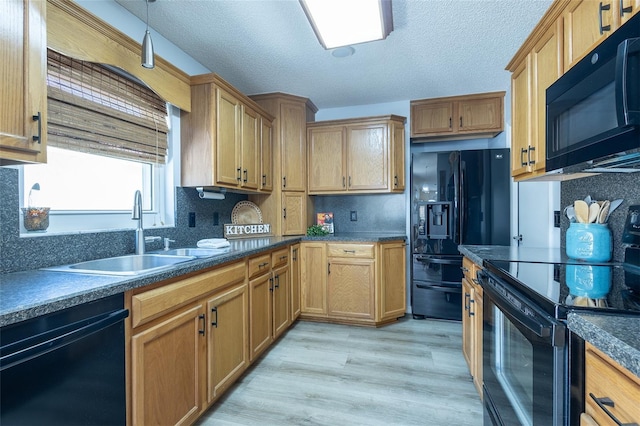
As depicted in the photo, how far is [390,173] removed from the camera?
3.18 metres

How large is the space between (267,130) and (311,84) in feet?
2.10

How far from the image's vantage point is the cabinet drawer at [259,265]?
2124 mm

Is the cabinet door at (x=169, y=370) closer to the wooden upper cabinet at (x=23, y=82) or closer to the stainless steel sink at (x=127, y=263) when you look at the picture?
the stainless steel sink at (x=127, y=263)

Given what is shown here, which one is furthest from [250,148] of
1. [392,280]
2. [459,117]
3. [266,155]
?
[459,117]

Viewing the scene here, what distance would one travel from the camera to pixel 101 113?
170 centimetres

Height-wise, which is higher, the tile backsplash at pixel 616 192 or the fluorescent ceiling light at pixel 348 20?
the fluorescent ceiling light at pixel 348 20

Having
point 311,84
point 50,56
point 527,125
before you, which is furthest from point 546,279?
point 311,84

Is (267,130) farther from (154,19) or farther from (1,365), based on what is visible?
(1,365)

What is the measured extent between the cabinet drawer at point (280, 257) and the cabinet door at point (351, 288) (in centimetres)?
49

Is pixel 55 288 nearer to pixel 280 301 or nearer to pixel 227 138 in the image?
pixel 227 138

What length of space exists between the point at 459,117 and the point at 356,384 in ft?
9.37

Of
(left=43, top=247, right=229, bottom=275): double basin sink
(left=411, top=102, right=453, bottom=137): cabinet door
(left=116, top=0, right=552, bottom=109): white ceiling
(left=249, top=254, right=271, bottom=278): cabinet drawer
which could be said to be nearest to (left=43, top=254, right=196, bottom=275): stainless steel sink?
(left=43, top=247, right=229, bottom=275): double basin sink

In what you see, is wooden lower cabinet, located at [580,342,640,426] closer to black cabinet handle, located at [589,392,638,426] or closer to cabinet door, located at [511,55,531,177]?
black cabinet handle, located at [589,392,638,426]

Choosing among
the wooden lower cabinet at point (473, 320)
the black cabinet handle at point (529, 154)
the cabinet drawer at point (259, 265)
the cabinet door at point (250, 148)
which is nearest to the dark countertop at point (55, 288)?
the cabinet drawer at point (259, 265)
